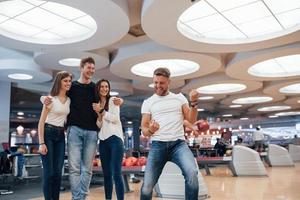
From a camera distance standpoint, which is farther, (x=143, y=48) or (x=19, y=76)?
(x=19, y=76)

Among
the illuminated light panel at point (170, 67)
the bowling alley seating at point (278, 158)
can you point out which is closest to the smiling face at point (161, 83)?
the illuminated light panel at point (170, 67)

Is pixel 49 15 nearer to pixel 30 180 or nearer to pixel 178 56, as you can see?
pixel 178 56

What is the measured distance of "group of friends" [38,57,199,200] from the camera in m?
2.37

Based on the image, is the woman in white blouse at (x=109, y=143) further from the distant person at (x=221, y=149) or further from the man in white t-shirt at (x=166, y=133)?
the distant person at (x=221, y=149)

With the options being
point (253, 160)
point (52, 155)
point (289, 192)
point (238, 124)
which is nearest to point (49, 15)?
point (52, 155)

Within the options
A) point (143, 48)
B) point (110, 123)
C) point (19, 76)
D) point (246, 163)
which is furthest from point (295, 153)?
point (110, 123)

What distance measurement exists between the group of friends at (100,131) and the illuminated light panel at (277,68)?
824 centimetres

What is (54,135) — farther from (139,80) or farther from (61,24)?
(139,80)

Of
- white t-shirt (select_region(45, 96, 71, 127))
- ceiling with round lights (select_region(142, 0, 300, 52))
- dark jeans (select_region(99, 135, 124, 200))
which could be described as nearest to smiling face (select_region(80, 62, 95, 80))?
white t-shirt (select_region(45, 96, 71, 127))

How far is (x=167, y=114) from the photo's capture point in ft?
8.11

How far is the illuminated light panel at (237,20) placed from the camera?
5918mm

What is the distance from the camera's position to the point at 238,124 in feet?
97.0

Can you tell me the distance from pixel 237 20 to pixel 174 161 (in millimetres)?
5022

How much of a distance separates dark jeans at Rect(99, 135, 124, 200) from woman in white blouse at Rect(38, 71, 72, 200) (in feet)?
1.40
